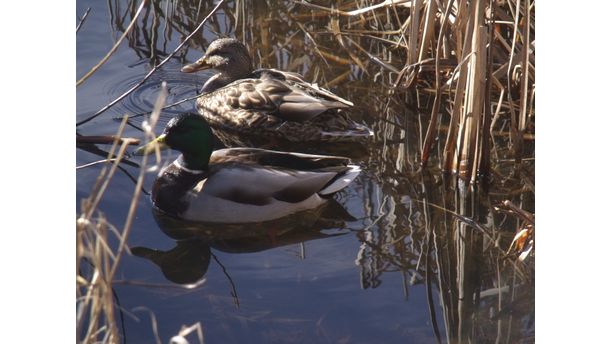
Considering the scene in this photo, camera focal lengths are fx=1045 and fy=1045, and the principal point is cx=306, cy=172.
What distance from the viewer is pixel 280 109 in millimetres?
6922

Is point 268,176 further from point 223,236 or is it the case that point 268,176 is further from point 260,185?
point 223,236

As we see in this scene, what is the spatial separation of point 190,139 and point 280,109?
3.42 ft

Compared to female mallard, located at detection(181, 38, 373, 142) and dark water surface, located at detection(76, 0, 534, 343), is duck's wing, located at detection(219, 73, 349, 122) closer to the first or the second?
female mallard, located at detection(181, 38, 373, 142)

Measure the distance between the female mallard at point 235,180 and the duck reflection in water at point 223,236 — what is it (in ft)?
0.17

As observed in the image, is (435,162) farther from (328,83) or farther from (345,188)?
(328,83)

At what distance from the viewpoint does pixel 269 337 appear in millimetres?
4758

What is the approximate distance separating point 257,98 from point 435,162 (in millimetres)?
1331

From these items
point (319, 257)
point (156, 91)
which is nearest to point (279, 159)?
point (319, 257)

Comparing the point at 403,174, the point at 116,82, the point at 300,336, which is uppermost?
the point at 116,82

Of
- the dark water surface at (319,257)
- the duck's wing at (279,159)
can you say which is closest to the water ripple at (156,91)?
the dark water surface at (319,257)

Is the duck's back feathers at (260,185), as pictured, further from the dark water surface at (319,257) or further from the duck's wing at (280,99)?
the duck's wing at (280,99)

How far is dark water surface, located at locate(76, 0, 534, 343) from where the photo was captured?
4.88m

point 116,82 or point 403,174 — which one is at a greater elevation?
point 116,82

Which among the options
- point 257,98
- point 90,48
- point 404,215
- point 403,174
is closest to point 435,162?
point 403,174
